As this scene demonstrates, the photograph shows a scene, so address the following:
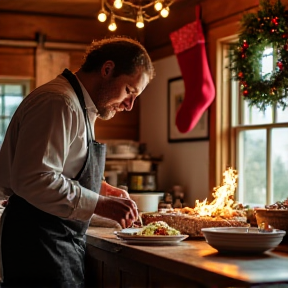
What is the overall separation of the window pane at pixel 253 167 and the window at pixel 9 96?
210 cm

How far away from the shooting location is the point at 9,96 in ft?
19.7

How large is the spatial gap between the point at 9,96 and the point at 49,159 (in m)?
3.91

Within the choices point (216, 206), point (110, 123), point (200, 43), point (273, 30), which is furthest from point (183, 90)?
point (216, 206)

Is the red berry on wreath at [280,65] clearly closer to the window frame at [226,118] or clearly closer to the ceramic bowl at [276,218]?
the window frame at [226,118]

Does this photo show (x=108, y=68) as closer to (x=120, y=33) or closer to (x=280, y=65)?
(x=280, y=65)

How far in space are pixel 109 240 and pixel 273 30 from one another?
6.50ft

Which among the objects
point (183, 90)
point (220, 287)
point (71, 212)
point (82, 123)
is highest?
point (183, 90)

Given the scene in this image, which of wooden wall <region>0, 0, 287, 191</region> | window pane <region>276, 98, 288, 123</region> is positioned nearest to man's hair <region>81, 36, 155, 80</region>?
Answer: window pane <region>276, 98, 288, 123</region>

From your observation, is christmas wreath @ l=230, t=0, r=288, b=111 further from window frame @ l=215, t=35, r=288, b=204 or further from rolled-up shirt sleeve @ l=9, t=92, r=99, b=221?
rolled-up shirt sleeve @ l=9, t=92, r=99, b=221

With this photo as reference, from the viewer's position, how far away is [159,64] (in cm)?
602

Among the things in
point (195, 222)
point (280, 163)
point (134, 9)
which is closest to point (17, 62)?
point (134, 9)

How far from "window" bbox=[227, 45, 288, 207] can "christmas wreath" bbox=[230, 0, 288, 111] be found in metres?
0.10

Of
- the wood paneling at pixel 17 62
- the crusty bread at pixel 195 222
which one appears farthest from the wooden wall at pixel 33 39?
the crusty bread at pixel 195 222

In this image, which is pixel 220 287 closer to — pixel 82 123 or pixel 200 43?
pixel 82 123
